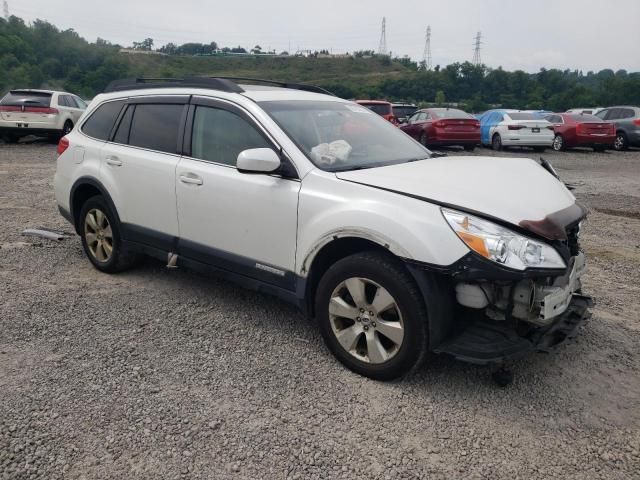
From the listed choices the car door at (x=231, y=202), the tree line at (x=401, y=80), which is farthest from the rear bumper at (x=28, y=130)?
the tree line at (x=401, y=80)

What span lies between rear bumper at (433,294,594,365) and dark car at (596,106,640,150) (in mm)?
18280

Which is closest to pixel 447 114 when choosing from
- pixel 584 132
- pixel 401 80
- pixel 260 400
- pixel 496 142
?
pixel 496 142

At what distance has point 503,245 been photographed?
2791mm

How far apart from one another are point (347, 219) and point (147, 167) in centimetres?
204

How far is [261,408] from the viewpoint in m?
2.98

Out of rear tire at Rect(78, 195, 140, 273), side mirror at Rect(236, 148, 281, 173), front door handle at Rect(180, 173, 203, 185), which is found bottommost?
rear tire at Rect(78, 195, 140, 273)

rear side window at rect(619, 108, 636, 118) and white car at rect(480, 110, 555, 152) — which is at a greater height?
rear side window at rect(619, 108, 636, 118)

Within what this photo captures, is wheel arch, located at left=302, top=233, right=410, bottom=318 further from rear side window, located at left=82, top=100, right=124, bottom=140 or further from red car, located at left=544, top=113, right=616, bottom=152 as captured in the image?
red car, located at left=544, top=113, right=616, bottom=152

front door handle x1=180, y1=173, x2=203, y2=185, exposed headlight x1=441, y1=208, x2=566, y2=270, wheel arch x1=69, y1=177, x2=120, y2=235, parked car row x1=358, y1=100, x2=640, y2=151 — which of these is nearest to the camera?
exposed headlight x1=441, y1=208, x2=566, y2=270

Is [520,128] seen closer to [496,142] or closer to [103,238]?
[496,142]

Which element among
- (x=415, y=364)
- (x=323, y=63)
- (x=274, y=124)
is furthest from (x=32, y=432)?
(x=323, y=63)

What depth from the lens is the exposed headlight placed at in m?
2.78

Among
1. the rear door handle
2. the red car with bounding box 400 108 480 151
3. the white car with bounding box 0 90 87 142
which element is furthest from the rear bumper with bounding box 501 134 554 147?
the rear door handle

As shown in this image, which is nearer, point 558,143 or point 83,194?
point 83,194
